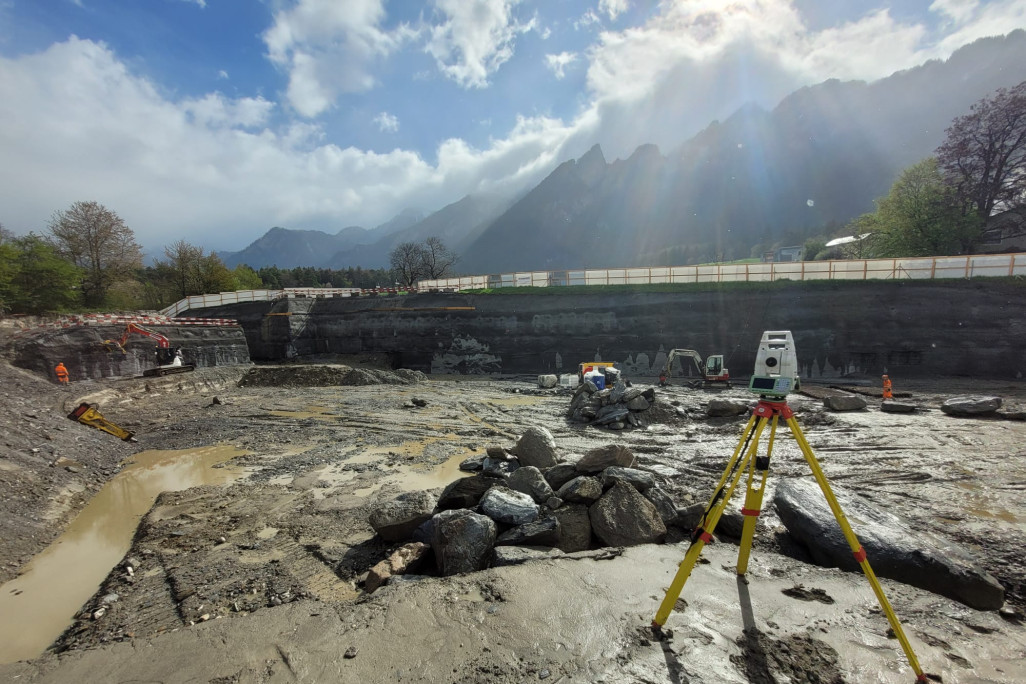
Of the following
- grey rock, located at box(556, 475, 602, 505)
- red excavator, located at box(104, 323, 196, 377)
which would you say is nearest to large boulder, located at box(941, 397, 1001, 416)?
grey rock, located at box(556, 475, 602, 505)

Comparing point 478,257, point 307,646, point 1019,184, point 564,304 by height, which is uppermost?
point 478,257

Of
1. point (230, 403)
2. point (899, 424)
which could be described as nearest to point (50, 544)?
point (230, 403)

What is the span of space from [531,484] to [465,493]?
3.07 ft

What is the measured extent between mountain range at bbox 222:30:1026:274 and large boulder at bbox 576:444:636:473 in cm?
10929

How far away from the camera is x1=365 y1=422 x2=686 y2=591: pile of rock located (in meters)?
4.21

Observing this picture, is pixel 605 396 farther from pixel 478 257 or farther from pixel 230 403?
pixel 478 257

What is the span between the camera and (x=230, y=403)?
52.9ft

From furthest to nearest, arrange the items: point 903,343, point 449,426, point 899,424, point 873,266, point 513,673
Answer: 1. point 873,266
2. point 903,343
3. point 449,426
4. point 899,424
5. point 513,673

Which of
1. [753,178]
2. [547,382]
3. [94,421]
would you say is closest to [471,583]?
[94,421]

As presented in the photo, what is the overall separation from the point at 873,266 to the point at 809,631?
94.5 ft

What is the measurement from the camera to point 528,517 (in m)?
4.66

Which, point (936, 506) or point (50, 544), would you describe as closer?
point (50, 544)

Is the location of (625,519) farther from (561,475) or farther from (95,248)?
(95,248)

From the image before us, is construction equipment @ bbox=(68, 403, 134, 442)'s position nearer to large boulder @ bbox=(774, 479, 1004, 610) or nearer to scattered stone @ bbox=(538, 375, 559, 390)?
scattered stone @ bbox=(538, 375, 559, 390)
